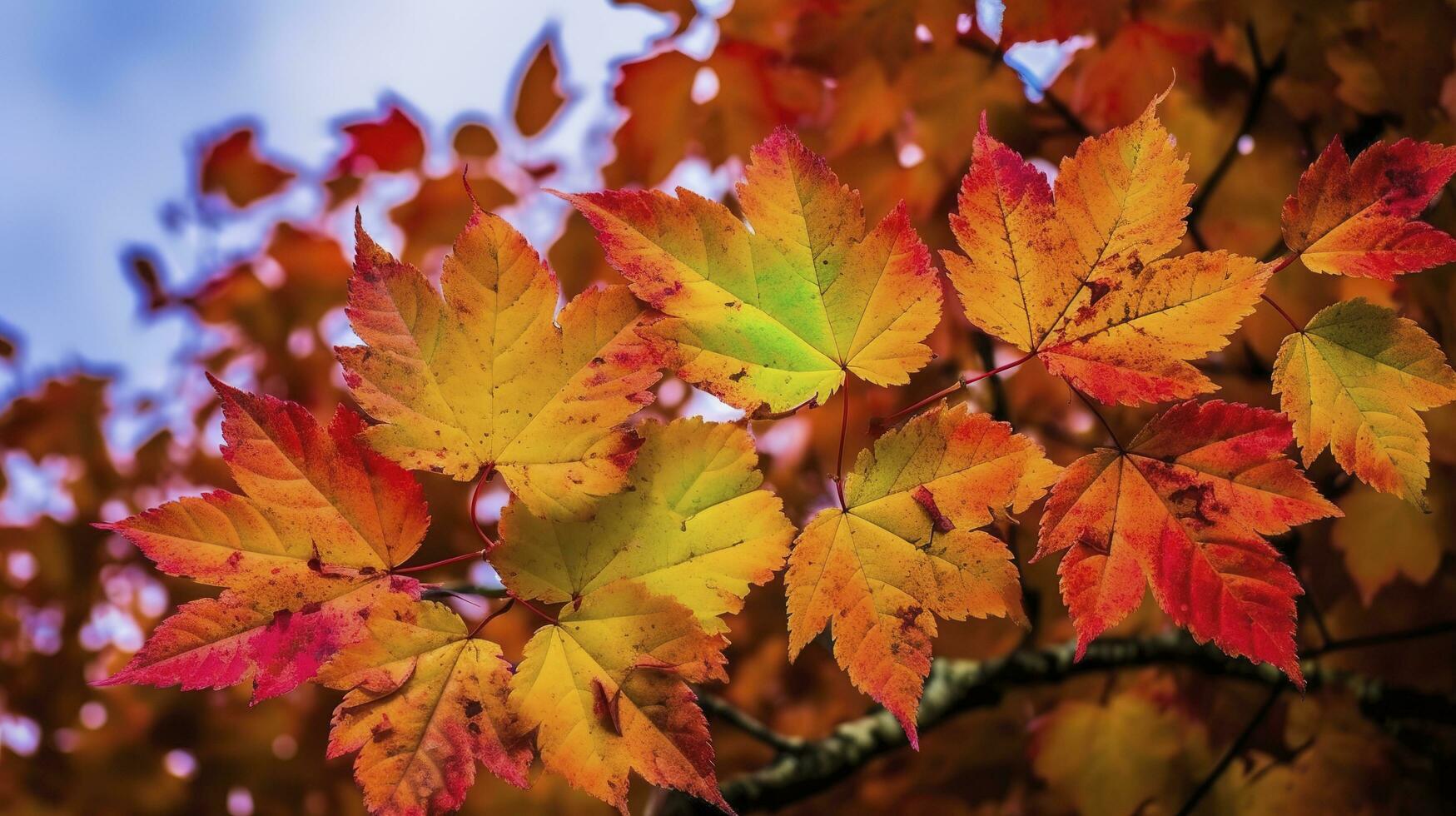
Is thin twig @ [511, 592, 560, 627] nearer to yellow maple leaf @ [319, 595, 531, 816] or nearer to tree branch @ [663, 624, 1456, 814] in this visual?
yellow maple leaf @ [319, 595, 531, 816]

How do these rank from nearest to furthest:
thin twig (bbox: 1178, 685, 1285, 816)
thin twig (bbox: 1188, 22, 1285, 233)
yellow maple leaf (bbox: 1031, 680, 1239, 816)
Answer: thin twig (bbox: 1178, 685, 1285, 816) → thin twig (bbox: 1188, 22, 1285, 233) → yellow maple leaf (bbox: 1031, 680, 1239, 816)

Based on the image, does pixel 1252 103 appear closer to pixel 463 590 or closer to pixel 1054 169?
pixel 1054 169

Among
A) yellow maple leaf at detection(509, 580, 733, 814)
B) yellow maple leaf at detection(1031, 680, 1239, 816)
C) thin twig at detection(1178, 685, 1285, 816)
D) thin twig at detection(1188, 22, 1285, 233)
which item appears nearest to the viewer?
yellow maple leaf at detection(509, 580, 733, 814)

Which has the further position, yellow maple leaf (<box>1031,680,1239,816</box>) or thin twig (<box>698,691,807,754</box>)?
yellow maple leaf (<box>1031,680,1239,816</box>)

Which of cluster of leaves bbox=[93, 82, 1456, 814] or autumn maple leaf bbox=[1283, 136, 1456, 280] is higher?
autumn maple leaf bbox=[1283, 136, 1456, 280]

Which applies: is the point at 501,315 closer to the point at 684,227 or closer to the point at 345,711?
the point at 684,227

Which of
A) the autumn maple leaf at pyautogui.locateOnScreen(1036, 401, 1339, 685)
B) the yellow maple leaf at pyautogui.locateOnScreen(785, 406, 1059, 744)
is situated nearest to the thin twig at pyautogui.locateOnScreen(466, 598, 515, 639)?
the yellow maple leaf at pyautogui.locateOnScreen(785, 406, 1059, 744)

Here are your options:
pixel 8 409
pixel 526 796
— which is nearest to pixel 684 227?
pixel 526 796
